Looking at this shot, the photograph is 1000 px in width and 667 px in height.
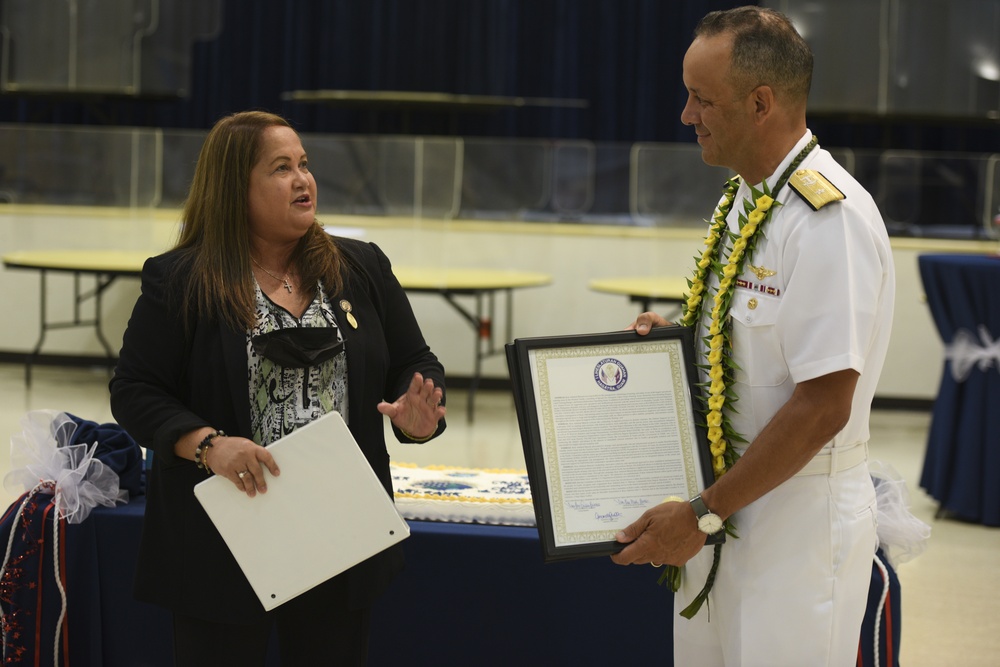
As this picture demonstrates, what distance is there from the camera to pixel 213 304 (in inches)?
81.1

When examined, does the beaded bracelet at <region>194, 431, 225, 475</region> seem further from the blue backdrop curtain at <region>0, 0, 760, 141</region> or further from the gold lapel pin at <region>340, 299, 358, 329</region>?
the blue backdrop curtain at <region>0, 0, 760, 141</region>

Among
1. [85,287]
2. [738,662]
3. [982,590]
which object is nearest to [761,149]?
[738,662]

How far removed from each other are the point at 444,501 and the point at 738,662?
122cm

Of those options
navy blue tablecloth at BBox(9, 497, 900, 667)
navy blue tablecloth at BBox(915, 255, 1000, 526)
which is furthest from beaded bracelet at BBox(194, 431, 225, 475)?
navy blue tablecloth at BBox(915, 255, 1000, 526)

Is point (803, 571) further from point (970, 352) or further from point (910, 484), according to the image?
point (910, 484)

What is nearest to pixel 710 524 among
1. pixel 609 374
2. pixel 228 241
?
pixel 609 374

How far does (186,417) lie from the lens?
2010 millimetres

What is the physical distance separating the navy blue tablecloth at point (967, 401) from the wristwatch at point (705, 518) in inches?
141

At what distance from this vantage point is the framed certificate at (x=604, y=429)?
186 centimetres

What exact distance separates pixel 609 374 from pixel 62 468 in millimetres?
1571

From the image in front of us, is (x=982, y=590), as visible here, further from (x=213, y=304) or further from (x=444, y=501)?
(x=213, y=304)

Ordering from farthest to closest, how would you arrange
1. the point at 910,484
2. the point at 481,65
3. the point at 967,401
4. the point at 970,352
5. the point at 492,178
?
1. the point at 481,65
2. the point at 492,178
3. the point at 910,484
4. the point at 967,401
5. the point at 970,352

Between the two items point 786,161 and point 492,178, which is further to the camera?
point 492,178

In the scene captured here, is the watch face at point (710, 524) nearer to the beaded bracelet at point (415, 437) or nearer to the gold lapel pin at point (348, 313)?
the beaded bracelet at point (415, 437)
